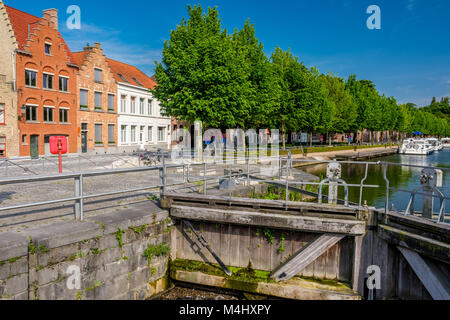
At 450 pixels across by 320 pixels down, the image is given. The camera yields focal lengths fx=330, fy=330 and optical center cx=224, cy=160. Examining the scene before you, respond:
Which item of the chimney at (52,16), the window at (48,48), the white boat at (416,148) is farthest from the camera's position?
the white boat at (416,148)

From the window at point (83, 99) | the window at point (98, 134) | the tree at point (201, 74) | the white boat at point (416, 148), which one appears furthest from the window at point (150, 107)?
the white boat at point (416, 148)

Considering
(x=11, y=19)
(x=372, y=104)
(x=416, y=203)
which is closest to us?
(x=416, y=203)

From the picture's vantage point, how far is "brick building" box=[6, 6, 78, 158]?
28.1 meters

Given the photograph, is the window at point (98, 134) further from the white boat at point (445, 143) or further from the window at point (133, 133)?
the white boat at point (445, 143)

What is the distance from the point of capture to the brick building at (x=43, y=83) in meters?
28.1

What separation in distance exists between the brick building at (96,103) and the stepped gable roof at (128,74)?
2518mm

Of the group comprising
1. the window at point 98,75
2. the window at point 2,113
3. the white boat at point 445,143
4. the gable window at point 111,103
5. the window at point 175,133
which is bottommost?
the white boat at point 445,143

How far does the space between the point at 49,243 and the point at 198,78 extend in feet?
52.3

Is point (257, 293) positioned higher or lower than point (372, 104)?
lower

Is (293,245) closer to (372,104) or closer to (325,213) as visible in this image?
(325,213)

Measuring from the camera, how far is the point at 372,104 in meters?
62.0

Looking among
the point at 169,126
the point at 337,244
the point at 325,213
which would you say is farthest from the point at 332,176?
the point at 169,126

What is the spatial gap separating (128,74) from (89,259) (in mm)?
39505

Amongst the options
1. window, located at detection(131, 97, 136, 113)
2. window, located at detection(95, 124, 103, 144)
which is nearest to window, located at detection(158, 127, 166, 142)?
window, located at detection(131, 97, 136, 113)
